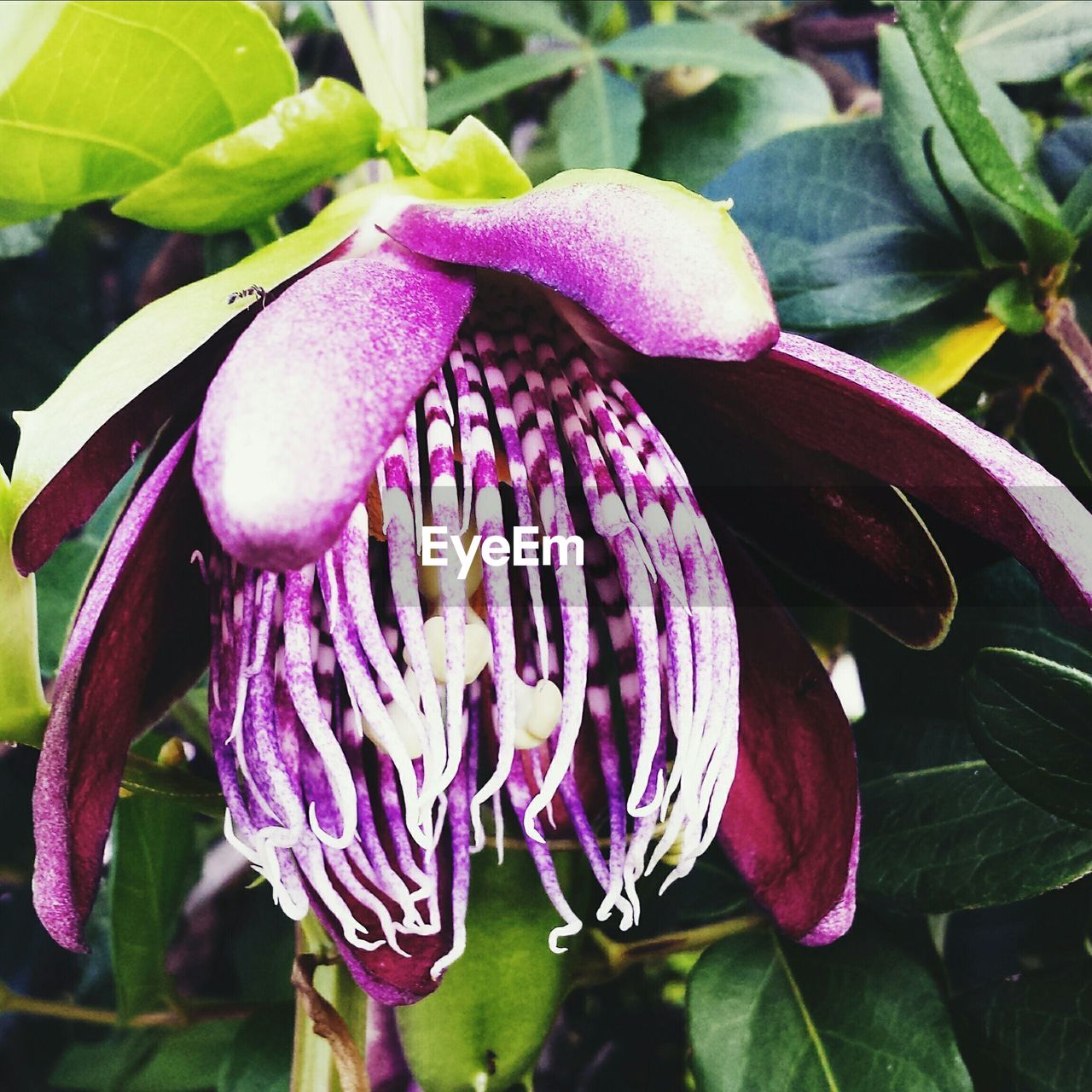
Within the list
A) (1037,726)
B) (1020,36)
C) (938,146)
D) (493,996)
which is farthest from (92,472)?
(1020,36)

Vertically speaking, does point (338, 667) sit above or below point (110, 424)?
below

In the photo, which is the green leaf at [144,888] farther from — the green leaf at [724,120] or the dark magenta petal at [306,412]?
the green leaf at [724,120]

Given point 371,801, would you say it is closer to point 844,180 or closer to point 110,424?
point 110,424

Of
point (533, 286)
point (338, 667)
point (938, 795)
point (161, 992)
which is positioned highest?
point (533, 286)

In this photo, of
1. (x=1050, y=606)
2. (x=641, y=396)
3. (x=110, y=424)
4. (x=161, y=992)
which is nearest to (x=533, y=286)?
→ (x=641, y=396)

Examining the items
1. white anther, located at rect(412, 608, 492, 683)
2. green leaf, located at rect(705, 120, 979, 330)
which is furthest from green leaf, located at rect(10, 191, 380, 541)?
green leaf, located at rect(705, 120, 979, 330)

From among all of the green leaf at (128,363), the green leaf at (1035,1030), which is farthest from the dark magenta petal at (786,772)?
the green leaf at (128,363)

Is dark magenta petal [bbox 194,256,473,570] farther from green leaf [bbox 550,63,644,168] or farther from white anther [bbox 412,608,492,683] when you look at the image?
green leaf [bbox 550,63,644,168]
